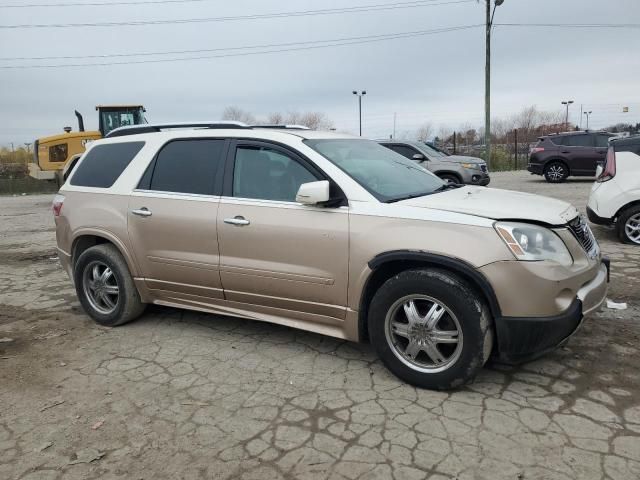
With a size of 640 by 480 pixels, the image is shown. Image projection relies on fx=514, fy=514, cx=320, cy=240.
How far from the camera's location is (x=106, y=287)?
15.7 feet

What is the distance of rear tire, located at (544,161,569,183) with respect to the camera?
1769 centimetres

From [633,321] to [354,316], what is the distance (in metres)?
2.58

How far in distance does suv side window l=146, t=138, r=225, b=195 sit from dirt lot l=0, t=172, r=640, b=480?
1.30m

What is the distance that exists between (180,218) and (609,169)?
635cm

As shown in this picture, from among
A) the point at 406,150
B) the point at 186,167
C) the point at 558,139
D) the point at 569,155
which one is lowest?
the point at 186,167

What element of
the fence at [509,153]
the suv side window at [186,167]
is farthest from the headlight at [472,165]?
the fence at [509,153]

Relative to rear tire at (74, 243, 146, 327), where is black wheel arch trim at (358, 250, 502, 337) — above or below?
above

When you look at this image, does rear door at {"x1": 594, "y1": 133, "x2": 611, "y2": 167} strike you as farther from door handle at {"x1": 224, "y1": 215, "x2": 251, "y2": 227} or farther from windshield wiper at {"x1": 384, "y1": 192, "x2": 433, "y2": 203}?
door handle at {"x1": 224, "y1": 215, "x2": 251, "y2": 227}

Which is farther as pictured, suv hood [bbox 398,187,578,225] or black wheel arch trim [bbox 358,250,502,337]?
suv hood [bbox 398,187,578,225]

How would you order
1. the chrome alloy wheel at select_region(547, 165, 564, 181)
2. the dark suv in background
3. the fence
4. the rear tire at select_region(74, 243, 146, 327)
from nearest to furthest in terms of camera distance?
1. the rear tire at select_region(74, 243, 146, 327)
2. the dark suv in background
3. the chrome alloy wheel at select_region(547, 165, 564, 181)
4. the fence

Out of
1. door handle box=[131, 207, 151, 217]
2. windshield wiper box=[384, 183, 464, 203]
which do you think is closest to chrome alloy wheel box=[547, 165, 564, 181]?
windshield wiper box=[384, 183, 464, 203]

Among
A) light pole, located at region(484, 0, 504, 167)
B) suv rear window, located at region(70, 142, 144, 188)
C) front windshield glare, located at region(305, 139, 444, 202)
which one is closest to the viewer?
front windshield glare, located at region(305, 139, 444, 202)

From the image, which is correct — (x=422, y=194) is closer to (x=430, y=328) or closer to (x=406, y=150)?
(x=430, y=328)

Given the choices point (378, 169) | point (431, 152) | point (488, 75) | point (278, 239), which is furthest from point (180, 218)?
point (488, 75)
